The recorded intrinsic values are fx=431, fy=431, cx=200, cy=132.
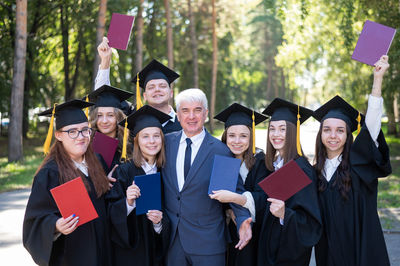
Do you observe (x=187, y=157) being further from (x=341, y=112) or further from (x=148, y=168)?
(x=341, y=112)

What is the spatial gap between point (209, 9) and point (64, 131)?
2412cm

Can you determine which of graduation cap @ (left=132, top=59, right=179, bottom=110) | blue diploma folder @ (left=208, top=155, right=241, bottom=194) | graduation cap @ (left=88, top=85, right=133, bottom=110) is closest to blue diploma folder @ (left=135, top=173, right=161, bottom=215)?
blue diploma folder @ (left=208, top=155, right=241, bottom=194)

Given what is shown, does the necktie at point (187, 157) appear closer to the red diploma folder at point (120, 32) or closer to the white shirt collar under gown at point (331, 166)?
the white shirt collar under gown at point (331, 166)

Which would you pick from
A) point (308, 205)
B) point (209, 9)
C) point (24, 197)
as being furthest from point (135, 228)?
point (209, 9)

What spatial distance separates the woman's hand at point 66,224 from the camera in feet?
10.6

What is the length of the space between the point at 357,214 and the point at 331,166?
0.49 metres

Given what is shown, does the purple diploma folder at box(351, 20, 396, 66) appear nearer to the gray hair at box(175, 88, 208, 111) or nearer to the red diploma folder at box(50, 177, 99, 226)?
the gray hair at box(175, 88, 208, 111)

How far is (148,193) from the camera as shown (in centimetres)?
346

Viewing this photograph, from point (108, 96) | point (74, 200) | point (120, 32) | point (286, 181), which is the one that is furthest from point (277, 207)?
point (120, 32)

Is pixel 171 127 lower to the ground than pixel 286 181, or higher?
higher

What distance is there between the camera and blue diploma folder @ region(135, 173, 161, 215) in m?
3.42

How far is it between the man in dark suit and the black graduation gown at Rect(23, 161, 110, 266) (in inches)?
22.8

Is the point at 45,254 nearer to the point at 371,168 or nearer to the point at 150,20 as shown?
the point at 371,168

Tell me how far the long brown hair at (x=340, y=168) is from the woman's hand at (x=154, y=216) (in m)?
1.49
